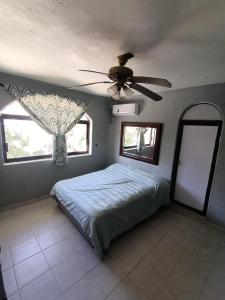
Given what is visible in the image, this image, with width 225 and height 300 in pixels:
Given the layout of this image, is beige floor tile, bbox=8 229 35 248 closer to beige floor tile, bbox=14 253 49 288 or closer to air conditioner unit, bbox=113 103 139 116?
beige floor tile, bbox=14 253 49 288

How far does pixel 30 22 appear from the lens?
1153mm

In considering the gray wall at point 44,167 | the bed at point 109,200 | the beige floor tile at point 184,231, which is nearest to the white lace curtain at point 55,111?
the gray wall at point 44,167

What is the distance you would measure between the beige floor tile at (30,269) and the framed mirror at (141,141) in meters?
2.50

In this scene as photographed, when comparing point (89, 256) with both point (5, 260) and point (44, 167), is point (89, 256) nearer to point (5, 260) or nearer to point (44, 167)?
point (5, 260)

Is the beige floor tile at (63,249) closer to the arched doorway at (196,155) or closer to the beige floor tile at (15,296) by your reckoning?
the beige floor tile at (15,296)

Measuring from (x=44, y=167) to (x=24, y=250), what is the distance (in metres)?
1.52

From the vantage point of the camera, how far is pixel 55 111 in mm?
2930

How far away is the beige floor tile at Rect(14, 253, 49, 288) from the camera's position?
4.88ft

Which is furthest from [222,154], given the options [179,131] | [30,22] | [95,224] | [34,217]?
[34,217]

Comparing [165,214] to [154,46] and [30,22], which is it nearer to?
[154,46]

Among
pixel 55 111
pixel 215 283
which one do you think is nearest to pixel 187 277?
pixel 215 283

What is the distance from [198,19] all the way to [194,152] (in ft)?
6.85

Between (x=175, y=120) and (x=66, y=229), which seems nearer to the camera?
(x=66, y=229)

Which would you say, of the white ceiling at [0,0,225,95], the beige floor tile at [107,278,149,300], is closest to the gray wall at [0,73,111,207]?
the white ceiling at [0,0,225,95]
